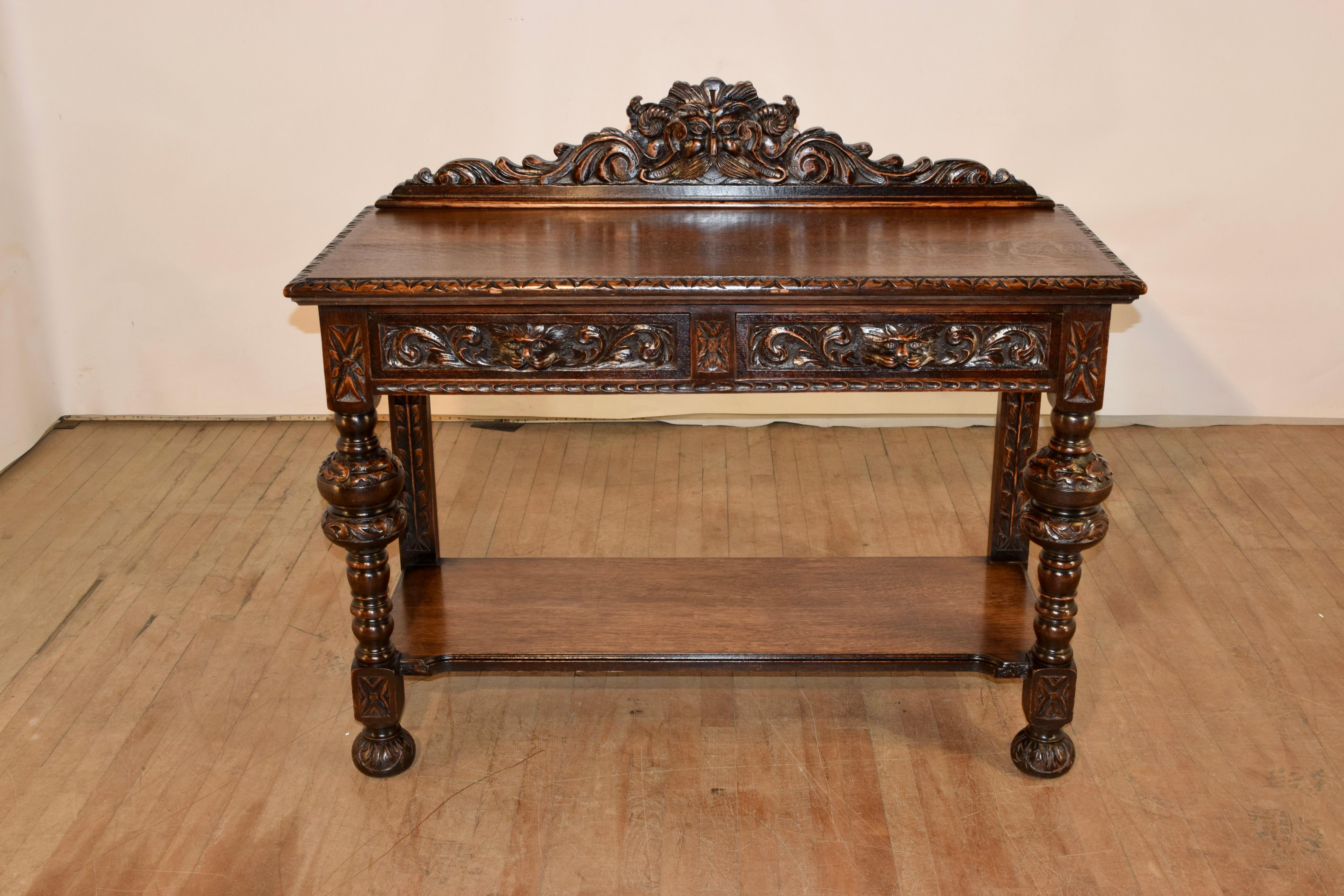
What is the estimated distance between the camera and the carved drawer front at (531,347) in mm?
2264

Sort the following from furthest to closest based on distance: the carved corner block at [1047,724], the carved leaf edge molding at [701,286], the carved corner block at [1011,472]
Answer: the carved corner block at [1011,472], the carved corner block at [1047,724], the carved leaf edge molding at [701,286]

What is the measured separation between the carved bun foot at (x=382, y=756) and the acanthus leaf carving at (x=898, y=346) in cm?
110

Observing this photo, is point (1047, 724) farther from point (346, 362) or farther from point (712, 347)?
point (346, 362)

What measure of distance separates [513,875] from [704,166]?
58.0 inches

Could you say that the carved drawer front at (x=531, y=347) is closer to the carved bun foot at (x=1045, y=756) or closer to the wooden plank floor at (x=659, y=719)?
the wooden plank floor at (x=659, y=719)

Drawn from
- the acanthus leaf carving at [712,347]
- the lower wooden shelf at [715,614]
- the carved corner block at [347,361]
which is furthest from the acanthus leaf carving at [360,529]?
the acanthus leaf carving at [712,347]

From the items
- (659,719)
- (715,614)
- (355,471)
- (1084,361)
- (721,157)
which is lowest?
(659,719)

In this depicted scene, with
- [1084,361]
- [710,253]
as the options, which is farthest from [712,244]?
[1084,361]

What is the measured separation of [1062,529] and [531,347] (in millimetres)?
1037

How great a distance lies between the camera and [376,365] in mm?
2291

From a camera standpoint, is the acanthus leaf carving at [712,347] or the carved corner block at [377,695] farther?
the carved corner block at [377,695]

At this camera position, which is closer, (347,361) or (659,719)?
(347,361)

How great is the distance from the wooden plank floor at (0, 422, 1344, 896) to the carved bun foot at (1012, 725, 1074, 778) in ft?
0.10

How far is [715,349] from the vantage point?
7.52 ft
